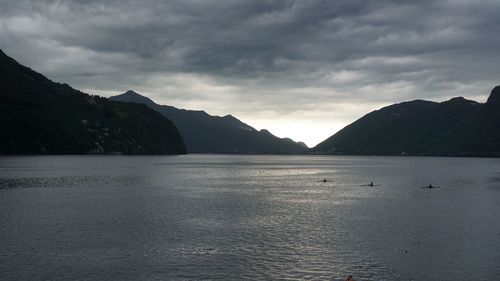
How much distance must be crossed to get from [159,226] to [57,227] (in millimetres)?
13593

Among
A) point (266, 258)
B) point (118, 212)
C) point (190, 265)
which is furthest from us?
point (118, 212)

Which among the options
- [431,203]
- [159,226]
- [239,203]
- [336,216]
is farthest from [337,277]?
[431,203]

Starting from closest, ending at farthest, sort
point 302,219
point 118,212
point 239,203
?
point 302,219 < point 118,212 < point 239,203

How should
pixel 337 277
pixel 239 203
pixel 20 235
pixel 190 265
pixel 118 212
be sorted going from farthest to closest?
pixel 239 203 → pixel 118 212 → pixel 20 235 → pixel 190 265 → pixel 337 277

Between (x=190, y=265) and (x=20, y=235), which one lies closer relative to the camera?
(x=190, y=265)

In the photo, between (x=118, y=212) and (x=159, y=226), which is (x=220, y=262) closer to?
(x=159, y=226)

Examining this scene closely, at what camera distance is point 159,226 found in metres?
67.8

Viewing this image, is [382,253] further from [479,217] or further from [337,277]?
[479,217]

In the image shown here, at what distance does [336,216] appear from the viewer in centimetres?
8031

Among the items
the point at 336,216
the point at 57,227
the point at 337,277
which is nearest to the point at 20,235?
the point at 57,227

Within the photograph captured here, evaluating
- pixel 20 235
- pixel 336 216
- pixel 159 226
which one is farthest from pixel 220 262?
pixel 336 216

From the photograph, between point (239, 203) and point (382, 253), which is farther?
point (239, 203)

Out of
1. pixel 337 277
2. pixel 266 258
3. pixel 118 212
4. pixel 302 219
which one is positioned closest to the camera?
pixel 337 277

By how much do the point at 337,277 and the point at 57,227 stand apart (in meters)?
40.7
